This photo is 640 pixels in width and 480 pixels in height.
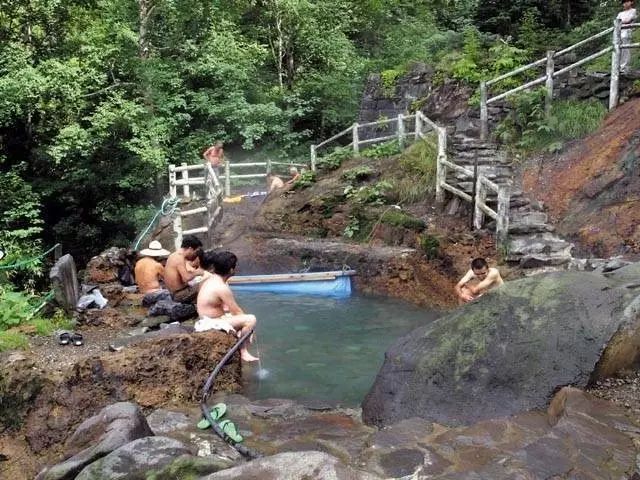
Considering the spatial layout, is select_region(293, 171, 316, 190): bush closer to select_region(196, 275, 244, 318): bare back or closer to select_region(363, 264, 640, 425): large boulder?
select_region(196, 275, 244, 318): bare back

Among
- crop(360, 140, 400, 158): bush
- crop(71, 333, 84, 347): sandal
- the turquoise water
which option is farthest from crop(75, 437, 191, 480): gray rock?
crop(360, 140, 400, 158): bush

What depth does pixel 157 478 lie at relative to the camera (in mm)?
3148

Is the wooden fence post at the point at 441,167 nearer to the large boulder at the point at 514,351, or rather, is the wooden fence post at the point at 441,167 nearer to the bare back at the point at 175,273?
the bare back at the point at 175,273

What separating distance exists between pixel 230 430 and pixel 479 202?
6.51 m

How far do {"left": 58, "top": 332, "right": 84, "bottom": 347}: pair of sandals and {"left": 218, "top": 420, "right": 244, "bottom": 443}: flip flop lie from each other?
2.16 meters

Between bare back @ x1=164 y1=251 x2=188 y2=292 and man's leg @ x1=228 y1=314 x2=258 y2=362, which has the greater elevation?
bare back @ x1=164 y1=251 x2=188 y2=292

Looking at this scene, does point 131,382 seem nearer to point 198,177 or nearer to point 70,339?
point 70,339

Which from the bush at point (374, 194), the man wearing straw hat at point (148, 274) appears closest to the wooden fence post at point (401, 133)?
the bush at point (374, 194)

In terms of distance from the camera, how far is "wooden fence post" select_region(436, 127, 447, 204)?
10961 millimetres

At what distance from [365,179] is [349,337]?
5.56m

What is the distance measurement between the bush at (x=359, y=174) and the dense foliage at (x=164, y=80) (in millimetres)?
1247

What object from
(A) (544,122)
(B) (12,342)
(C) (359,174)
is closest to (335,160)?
A: (C) (359,174)

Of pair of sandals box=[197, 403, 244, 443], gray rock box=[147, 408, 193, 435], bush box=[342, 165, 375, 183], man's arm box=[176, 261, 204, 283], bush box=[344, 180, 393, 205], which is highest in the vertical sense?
bush box=[342, 165, 375, 183]

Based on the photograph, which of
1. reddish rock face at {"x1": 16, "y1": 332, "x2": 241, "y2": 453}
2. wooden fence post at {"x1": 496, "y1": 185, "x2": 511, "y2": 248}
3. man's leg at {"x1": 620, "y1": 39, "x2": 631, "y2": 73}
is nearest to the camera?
reddish rock face at {"x1": 16, "y1": 332, "x2": 241, "y2": 453}
